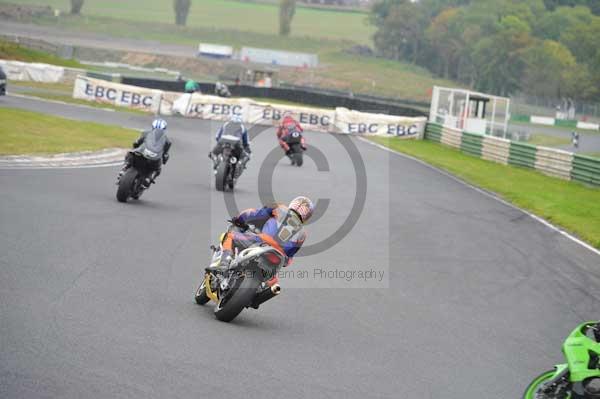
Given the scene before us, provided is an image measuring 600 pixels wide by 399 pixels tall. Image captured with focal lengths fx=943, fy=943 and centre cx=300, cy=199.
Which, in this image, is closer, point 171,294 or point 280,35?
point 171,294

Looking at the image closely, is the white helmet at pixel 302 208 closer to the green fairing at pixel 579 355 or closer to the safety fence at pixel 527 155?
the green fairing at pixel 579 355

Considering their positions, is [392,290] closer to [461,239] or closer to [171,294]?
[171,294]

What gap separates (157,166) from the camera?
16.0 m

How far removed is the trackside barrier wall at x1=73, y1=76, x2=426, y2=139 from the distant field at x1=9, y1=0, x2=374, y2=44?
252 feet

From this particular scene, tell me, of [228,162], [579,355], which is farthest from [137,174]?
[579,355]

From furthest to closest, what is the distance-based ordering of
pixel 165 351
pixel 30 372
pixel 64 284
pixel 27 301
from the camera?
pixel 64 284, pixel 27 301, pixel 165 351, pixel 30 372

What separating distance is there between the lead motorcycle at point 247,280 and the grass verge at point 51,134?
1172cm

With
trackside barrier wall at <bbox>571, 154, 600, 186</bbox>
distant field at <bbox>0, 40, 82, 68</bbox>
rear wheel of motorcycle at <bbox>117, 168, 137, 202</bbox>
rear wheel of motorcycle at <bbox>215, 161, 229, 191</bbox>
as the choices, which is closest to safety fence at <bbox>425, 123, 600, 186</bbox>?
trackside barrier wall at <bbox>571, 154, 600, 186</bbox>

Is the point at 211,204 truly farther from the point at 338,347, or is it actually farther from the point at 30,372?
the point at 30,372

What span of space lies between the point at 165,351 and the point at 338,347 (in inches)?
71.6

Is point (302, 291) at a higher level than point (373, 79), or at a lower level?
lower

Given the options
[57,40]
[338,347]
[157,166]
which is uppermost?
[57,40]

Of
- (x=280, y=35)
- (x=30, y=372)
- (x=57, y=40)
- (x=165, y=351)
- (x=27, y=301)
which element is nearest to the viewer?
(x=30, y=372)

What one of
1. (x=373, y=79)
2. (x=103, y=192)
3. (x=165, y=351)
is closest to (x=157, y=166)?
(x=103, y=192)
